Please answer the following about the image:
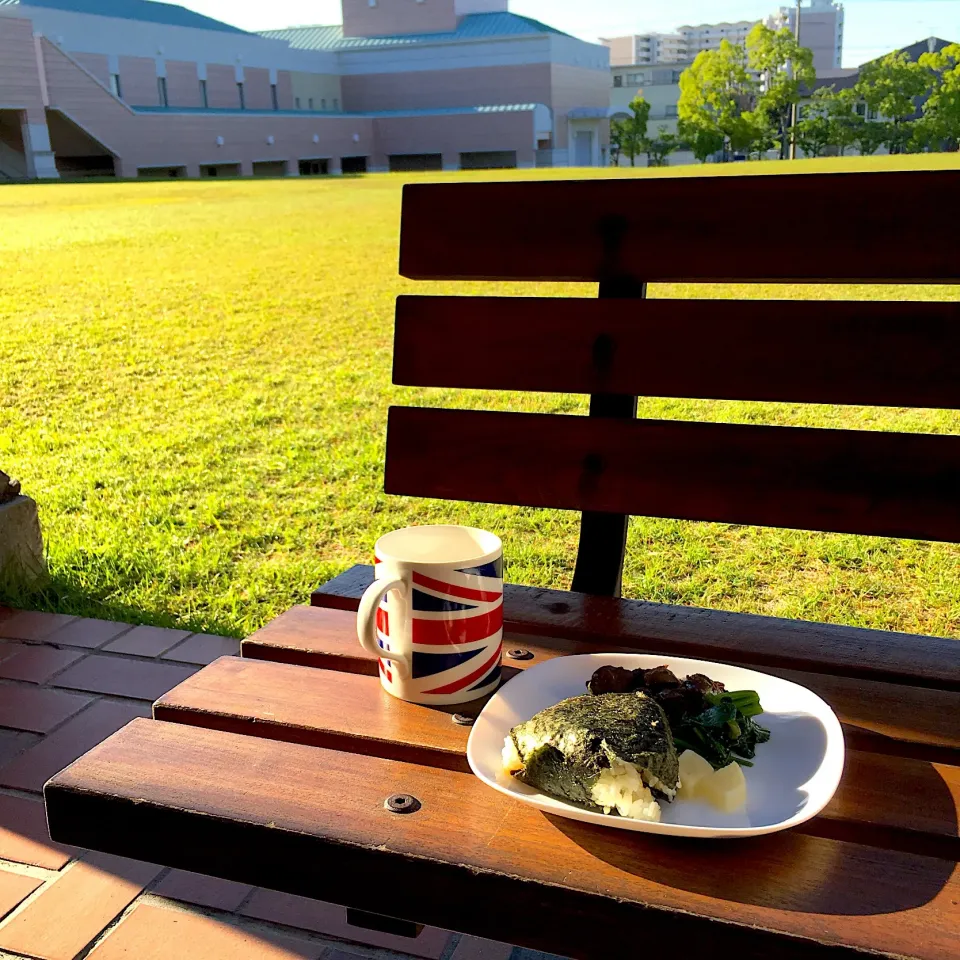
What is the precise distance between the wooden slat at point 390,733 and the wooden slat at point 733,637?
234 mm

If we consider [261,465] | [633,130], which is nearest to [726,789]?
[261,465]

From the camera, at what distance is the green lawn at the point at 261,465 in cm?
292

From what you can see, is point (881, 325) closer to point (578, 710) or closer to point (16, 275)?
point (578, 710)

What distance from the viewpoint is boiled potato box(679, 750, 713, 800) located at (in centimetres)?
88

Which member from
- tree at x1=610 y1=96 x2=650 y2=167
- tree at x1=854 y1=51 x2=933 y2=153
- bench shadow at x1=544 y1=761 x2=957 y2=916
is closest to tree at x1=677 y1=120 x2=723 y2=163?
tree at x1=610 y1=96 x2=650 y2=167

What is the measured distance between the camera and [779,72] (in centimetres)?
4575

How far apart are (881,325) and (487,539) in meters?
0.69

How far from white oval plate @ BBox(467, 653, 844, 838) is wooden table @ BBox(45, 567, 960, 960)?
23 millimetres

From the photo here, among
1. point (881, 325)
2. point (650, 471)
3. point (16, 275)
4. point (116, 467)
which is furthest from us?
point (16, 275)

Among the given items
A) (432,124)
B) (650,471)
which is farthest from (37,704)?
(432,124)

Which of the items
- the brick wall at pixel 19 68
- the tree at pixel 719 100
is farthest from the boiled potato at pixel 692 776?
the tree at pixel 719 100

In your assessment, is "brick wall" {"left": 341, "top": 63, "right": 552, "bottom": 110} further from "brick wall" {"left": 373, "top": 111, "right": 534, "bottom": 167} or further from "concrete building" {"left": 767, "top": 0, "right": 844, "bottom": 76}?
"concrete building" {"left": 767, "top": 0, "right": 844, "bottom": 76}

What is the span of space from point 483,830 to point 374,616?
0.27m

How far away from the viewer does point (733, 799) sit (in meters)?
0.88
